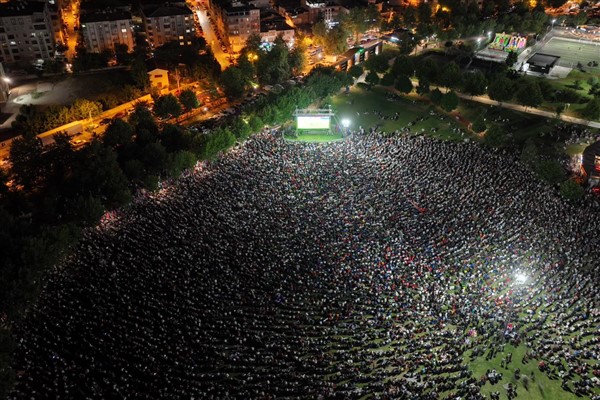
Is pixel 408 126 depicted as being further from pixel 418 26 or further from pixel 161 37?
pixel 161 37

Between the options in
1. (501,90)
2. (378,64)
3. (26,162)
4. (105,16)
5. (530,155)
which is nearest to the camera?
(26,162)

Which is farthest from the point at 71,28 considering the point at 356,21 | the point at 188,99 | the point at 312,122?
the point at 312,122

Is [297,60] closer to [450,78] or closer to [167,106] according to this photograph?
[450,78]

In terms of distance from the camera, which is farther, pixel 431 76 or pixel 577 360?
pixel 431 76

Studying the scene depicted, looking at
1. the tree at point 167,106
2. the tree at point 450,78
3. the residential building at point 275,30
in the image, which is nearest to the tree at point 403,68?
the tree at point 450,78

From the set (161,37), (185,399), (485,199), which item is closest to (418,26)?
(161,37)

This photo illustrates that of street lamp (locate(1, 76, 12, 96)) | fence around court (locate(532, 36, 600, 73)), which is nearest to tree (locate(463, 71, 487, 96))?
fence around court (locate(532, 36, 600, 73))

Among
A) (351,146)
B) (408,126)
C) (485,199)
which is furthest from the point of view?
(408,126)

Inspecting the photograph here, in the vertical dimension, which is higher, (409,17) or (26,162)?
(409,17)

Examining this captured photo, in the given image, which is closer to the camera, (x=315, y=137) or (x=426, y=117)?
(x=315, y=137)
